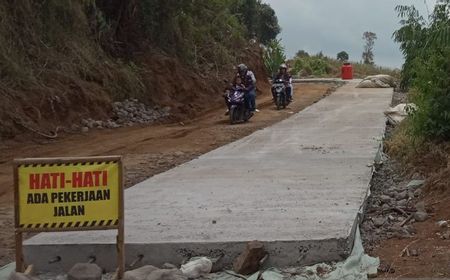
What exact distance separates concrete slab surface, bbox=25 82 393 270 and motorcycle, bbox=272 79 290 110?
38.3ft

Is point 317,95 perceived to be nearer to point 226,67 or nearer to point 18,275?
point 226,67

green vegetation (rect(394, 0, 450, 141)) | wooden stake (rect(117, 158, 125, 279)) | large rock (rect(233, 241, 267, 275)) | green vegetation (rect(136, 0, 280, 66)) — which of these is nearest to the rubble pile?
green vegetation (rect(136, 0, 280, 66))

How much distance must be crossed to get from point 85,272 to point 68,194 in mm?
675

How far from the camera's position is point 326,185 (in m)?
8.91

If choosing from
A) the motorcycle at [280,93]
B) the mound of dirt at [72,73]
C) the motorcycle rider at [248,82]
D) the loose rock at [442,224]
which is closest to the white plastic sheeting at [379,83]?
the mound of dirt at [72,73]

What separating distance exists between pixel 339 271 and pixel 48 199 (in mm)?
2503

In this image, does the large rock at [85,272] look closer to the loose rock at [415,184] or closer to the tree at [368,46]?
the loose rock at [415,184]

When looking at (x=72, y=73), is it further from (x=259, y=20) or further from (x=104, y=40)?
(x=259, y=20)

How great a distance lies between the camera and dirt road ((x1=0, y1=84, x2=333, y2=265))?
1157 centimetres

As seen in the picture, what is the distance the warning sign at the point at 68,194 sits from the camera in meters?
5.75

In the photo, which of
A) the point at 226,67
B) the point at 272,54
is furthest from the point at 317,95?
the point at 272,54

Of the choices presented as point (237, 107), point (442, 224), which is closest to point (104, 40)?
point (237, 107)

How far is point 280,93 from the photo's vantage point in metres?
25.4

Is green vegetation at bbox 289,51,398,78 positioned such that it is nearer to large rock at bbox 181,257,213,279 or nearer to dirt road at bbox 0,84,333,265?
dirt road at bbox 0,84,333,265
